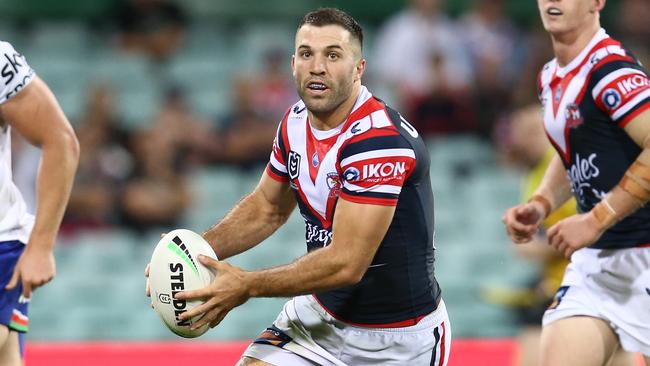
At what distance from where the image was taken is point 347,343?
163 inches

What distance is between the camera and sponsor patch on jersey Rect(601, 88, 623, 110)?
4.17 metres

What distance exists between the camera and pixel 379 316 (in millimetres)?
4129

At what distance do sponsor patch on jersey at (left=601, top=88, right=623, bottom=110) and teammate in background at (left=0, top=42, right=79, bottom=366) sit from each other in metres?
1.92

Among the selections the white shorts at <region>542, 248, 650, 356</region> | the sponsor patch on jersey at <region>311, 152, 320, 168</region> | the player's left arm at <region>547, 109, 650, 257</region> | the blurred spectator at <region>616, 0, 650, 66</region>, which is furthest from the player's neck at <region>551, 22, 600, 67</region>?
the blurred spectator at <region>616, 0, 650, 66</region>

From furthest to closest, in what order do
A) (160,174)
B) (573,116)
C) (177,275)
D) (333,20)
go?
(160,174), (573,116), (333,20), (177,275)

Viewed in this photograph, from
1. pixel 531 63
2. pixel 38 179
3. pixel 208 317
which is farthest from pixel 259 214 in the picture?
pixel 531 63

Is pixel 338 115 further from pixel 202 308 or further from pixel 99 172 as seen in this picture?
pixel 99 172

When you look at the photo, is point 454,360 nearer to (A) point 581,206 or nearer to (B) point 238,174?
(A) point 581,206

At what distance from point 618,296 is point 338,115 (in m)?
1.27

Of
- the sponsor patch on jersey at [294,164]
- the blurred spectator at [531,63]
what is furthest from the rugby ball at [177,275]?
the blurred spectator at [531,63]

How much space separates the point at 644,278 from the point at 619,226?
0.21 metres

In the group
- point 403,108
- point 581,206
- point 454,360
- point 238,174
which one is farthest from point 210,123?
point 581,206

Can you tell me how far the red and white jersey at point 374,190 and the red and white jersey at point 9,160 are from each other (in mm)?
957

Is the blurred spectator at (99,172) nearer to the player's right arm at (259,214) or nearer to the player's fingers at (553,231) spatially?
the player's right arm at (259,214)
